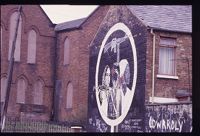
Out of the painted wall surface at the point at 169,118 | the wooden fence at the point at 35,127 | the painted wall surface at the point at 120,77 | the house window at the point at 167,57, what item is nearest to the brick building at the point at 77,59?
the house window at the point at 167,57

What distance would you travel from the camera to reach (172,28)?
16250mm

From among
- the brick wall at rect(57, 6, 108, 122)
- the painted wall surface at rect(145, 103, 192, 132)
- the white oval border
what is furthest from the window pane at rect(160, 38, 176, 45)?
the brick wall at rect(57, 6, 108, 122)

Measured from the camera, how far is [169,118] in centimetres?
1470

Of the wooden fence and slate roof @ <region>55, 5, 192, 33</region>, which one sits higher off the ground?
slate roof @ <region>55, 5, 192, 33</region>

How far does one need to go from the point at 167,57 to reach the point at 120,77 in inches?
66.5

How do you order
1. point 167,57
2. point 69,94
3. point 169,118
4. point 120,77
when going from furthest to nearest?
point 69,94, point 120,77, point 167,57, point 169,118


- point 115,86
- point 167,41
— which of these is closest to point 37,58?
point 115,86

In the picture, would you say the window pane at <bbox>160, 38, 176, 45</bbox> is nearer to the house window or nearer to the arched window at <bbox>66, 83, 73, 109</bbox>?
the house window

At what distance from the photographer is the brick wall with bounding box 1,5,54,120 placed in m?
18.8

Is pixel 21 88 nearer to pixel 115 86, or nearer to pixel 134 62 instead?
pixel 115 86

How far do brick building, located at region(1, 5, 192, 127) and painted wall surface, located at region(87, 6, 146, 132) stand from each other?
20 cm

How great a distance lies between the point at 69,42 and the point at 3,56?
104 inches

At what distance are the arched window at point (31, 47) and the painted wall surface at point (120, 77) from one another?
282 centimetres
